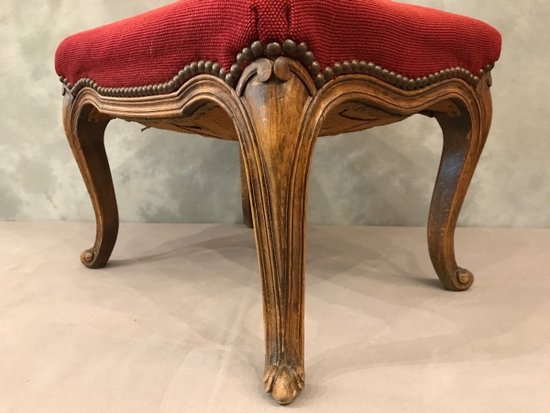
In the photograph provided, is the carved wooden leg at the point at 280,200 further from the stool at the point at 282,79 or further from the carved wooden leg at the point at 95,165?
the carved wooden leg at the point at 95,165

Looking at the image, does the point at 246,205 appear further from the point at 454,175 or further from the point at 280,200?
the point at 280,200

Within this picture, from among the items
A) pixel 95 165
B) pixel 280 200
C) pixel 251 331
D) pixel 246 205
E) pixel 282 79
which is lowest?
pixel 246 205

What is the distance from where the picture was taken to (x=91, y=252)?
4.39ft

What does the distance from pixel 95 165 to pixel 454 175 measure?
2.85ft

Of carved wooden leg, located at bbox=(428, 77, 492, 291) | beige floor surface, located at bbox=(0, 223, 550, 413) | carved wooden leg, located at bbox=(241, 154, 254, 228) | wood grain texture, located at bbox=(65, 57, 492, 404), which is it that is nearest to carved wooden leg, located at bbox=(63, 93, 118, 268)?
beige floor surface, located at bbox=(0, 223, 550, 413)

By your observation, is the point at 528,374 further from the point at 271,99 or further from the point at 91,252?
the point at 91,252

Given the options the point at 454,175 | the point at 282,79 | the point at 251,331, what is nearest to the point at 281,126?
the point at 282,79

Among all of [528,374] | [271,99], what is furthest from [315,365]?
[271,99]

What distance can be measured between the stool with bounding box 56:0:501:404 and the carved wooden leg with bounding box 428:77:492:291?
1.5 inches

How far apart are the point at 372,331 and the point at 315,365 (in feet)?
0.57

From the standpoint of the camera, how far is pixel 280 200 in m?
0.66

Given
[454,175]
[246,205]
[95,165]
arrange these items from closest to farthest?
1. [454,175]
2. [95,165]
3. [246,205]

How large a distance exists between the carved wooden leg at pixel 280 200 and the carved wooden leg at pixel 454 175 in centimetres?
53

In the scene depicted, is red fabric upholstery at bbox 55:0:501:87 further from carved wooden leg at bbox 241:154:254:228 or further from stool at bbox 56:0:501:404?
carved wooden leg at bbox 241:154:254:228
